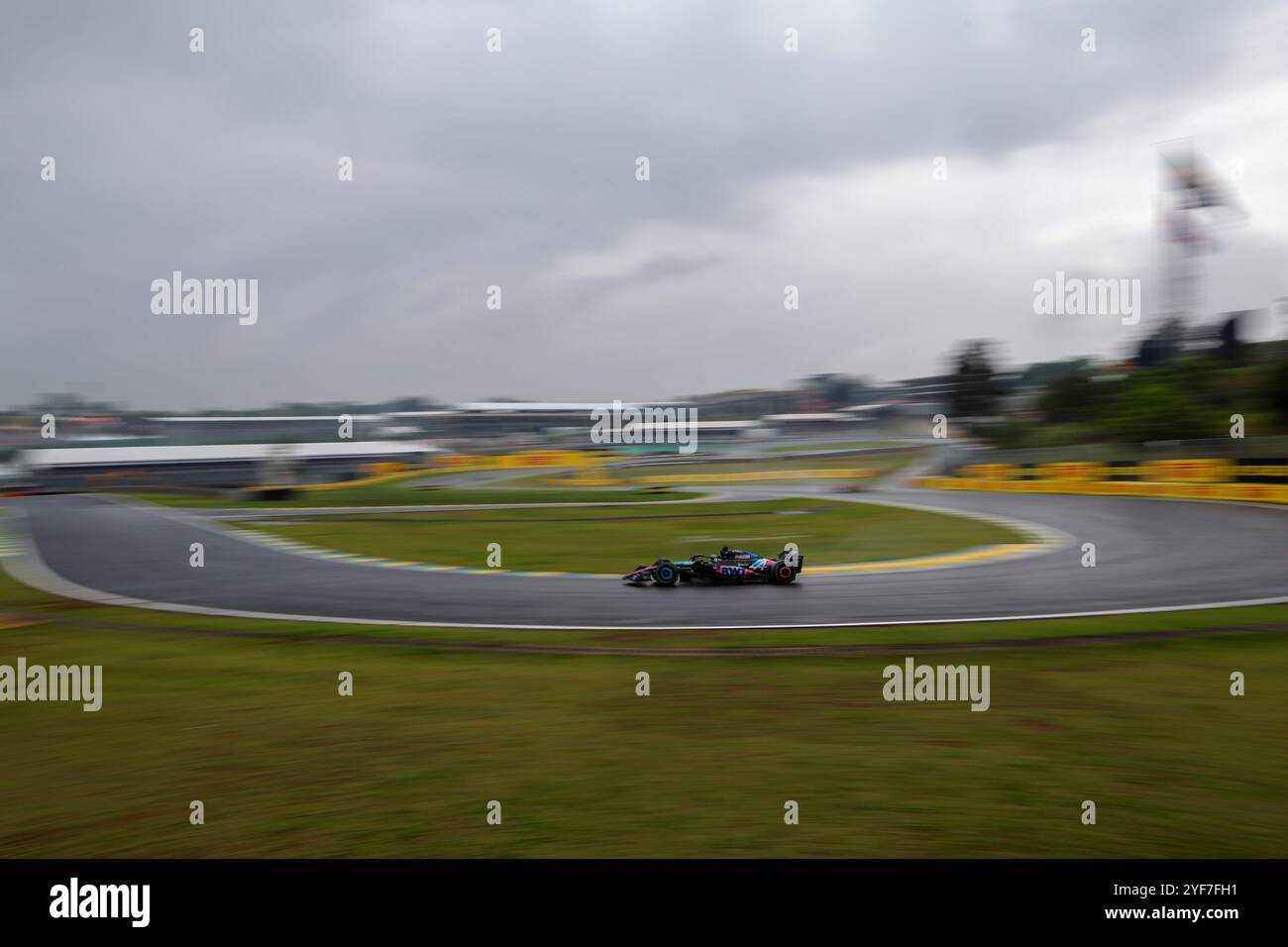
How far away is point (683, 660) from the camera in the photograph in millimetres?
7715

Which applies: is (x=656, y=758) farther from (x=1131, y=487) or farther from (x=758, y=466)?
(x=758, y=466)

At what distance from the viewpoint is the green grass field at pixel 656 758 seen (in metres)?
4.06

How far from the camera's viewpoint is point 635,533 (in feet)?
68.1

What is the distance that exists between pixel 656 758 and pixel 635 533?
15645 mm

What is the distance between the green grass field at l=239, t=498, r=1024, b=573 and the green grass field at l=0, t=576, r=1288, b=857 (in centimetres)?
729

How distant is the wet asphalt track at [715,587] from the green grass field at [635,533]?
5.72 feet

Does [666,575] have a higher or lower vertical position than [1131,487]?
lower

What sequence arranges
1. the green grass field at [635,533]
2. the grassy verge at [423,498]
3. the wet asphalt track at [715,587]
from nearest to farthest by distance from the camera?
the wet asphalt track at [715,587]
the green grass field at [635,533]
the grassy verge at [423,498]

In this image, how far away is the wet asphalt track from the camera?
9961mm

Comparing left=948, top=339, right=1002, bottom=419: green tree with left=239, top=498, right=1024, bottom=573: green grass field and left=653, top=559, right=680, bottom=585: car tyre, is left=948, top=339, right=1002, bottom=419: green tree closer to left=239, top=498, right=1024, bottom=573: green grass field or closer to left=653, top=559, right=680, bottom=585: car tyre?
left=239, top=498, right=1024, bottom=573: green grass field

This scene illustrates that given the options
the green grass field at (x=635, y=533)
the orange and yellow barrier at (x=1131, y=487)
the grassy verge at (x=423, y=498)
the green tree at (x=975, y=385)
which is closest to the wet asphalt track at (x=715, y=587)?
the green grass field at (x=635, y=533)

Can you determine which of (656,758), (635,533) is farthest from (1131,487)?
(656,758)

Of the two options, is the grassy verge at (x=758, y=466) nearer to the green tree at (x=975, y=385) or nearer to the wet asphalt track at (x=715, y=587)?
the green tree at (x=975, y=385)
